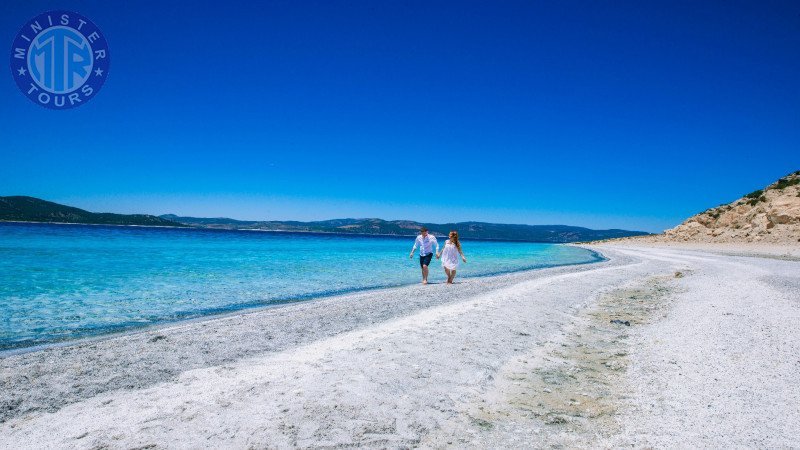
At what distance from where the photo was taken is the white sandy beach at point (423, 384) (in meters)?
3.77

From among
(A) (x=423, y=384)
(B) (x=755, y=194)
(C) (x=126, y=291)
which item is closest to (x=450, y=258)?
(A) (x=423, y=384)

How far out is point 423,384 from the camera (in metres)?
5.02

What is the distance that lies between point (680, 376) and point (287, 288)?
13.5 metres

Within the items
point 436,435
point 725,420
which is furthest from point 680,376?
point 436,435

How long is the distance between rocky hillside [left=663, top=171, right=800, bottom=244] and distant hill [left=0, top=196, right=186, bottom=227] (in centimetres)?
12701

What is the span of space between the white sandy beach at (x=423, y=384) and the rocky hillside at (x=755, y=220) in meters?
36.4

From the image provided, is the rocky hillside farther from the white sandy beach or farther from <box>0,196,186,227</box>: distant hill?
<box>0,196,186,227</box>: distant hill

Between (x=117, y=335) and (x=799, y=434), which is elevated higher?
(x=799, y=434)

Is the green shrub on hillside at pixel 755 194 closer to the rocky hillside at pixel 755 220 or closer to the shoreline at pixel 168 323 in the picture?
the rocky hillside at pixel 755 220

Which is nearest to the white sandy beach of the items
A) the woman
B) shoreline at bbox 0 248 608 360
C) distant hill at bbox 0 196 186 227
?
shoreline at bbox 0 248 608 360

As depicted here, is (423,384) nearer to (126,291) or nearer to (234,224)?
(126,291)

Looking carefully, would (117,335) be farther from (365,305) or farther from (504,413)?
(504,413)

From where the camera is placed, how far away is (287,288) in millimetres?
15938

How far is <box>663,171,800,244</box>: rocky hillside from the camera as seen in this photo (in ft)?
115
